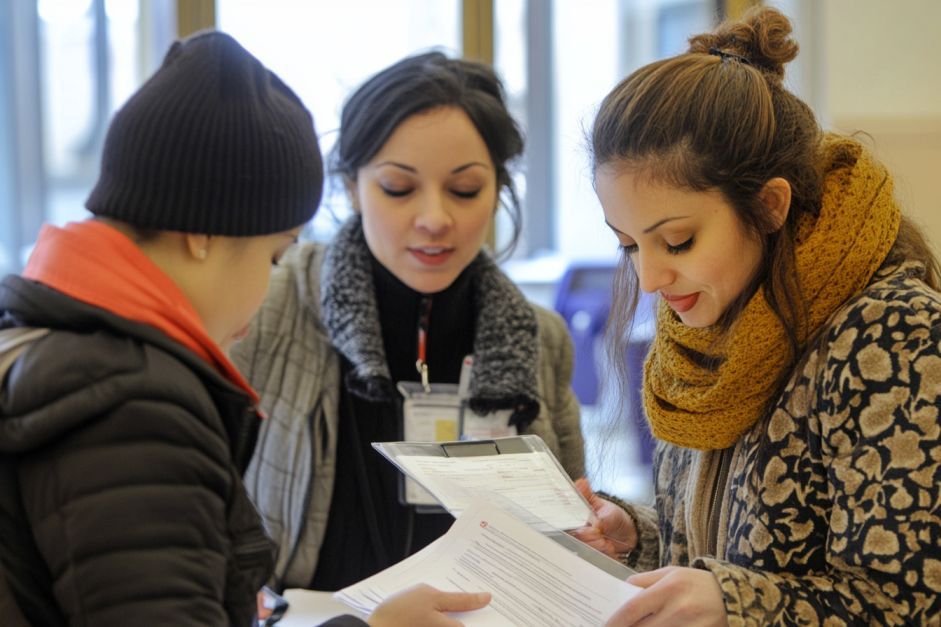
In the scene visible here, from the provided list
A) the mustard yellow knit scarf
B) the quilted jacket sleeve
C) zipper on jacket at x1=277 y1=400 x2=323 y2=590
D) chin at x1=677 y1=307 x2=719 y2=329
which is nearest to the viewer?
the quilted jacket sleeve

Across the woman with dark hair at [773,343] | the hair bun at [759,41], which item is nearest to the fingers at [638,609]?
the woman with dark hair at [773,343]

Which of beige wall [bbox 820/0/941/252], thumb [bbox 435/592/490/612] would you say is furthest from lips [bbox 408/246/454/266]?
beige wall [bbox 820/0/941/252]

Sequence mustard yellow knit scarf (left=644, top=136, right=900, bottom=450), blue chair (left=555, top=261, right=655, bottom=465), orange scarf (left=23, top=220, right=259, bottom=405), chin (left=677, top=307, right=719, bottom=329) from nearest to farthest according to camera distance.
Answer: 1. orange scarf (left=23, top=220, right=259, bottom=405)
2. mustard yellow knit scarf (left=644, top=136, right=900, bottom=450)
3. chin (left=677, top=307, right=719, bottom=329)
4. blue chair (left=555, top=261, right=655, bottom=465)

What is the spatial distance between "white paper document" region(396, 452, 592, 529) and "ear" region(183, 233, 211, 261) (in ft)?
1.24

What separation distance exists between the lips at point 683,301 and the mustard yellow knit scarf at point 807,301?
1.7 inches

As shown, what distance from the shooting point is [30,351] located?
0.96m

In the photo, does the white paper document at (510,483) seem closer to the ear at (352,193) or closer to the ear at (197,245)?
the ear at (197,245)

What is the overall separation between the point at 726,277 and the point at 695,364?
15cm

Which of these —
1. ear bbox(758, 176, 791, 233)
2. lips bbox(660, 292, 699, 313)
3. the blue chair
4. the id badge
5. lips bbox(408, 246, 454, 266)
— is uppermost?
ear bbox(758, 176, 791, 233)

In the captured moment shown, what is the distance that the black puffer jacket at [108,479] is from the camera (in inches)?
35.4

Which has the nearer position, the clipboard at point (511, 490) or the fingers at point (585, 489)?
the clipboard at point (511, 490)

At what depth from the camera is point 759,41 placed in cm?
137

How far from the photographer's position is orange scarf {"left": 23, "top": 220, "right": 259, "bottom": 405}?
3.31 feet

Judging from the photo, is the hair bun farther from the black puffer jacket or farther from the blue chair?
the blue chair
